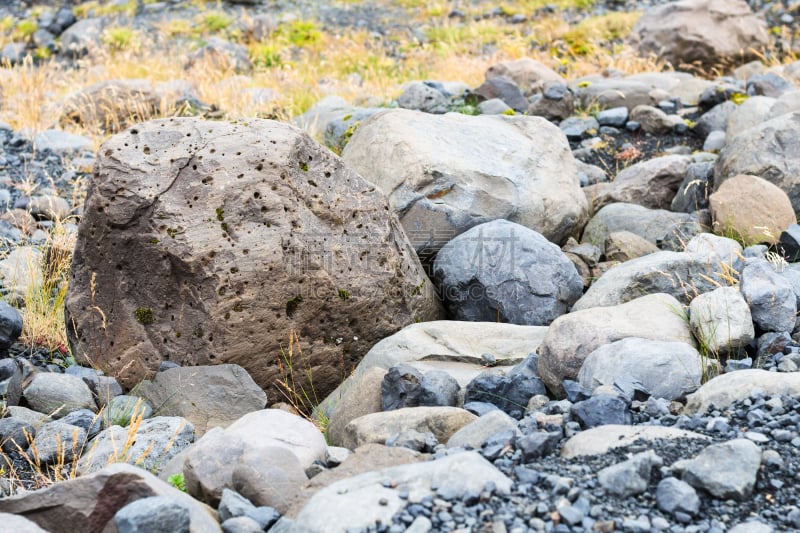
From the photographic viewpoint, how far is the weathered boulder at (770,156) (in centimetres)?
613

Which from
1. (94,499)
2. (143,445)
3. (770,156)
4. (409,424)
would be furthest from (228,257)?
(770,156)

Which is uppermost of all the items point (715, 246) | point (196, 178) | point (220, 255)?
point (196, 178)

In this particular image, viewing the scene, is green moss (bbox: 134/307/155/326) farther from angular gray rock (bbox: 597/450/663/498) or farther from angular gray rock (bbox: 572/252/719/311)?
angular gray rock (bbox: 597/450/663/498)

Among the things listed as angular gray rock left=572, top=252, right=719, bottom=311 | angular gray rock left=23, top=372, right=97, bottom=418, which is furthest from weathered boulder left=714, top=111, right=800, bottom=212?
angular gray rock left=23, top=372, right=97, bottom=418

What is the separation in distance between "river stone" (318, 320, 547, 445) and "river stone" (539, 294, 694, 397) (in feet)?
1.51

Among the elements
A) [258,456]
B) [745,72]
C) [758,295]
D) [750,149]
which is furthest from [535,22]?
[258,456]

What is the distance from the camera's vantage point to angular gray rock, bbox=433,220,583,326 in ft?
16.7

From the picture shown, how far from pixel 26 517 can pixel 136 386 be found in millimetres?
1641

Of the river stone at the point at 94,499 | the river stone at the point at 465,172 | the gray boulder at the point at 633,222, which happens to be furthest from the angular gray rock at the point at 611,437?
the gray boulder at the point at 633,222

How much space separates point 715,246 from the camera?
5.21 meters

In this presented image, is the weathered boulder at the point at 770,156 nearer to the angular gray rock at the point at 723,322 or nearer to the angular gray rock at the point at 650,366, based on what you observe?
the angular gray rock at the point at 723,322

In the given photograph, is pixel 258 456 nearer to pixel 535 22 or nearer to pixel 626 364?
pixel 626 364

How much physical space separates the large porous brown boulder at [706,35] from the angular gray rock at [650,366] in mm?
8170

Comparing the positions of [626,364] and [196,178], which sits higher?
[196,178]
